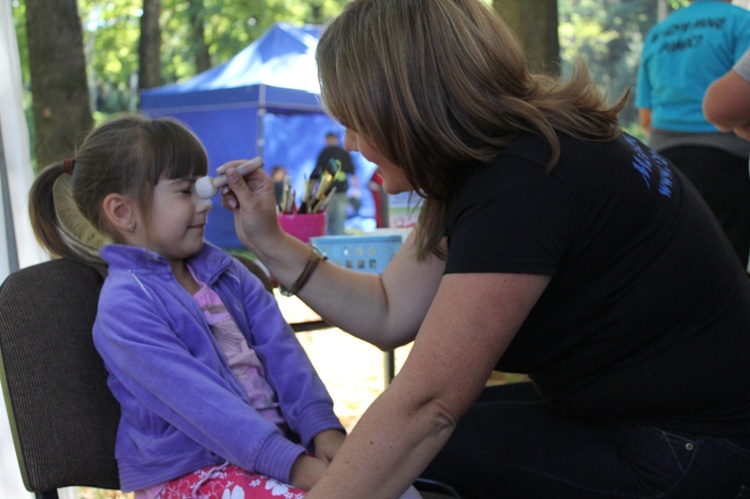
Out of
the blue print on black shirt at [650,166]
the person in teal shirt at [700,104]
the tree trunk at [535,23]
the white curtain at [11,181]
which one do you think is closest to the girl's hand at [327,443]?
the blue print on black shirt at [650,166]

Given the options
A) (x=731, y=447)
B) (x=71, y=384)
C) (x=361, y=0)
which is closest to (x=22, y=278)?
(x=71, y=384)

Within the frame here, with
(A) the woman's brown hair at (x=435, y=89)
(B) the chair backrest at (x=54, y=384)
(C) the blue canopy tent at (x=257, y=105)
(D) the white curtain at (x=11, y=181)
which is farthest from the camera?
(C) the blue canopy tent at (x=257, y=105)

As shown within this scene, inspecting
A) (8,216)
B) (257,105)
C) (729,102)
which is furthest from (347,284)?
(257,105)

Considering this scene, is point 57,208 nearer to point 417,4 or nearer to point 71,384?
point 71,384

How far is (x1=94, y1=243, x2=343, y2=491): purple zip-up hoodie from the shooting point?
55.3 inches

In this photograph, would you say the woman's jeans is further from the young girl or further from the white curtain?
the white curtain

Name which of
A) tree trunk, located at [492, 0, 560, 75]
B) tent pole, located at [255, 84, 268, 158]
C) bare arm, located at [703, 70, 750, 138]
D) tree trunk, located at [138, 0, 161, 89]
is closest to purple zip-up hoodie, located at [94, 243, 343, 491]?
bare arm, located at [703, 70, 750, 138]

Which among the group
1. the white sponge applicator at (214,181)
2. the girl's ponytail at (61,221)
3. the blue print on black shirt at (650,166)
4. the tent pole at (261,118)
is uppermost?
the blue print on black shirt at (650,166)

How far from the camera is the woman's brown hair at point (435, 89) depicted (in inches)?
48.6

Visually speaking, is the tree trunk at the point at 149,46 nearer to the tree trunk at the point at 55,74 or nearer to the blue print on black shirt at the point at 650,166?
the tree trunk at the point at 55,74

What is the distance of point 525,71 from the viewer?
4.36 feet

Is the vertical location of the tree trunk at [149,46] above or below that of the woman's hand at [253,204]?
below

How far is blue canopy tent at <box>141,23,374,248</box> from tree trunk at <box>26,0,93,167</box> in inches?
194

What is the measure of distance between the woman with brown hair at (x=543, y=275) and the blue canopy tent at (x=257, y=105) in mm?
8107
